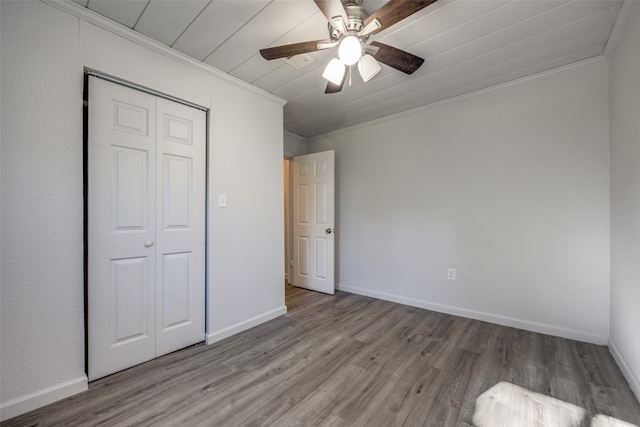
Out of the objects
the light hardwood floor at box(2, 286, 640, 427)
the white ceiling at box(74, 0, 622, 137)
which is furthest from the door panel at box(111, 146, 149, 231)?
the light hardwood floor at box(2, 286, 640, 427)

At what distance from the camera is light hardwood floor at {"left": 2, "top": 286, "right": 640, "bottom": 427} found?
1.44 metres

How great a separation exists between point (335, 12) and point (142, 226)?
6.12ft

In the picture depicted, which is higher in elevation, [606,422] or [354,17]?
[354,17]

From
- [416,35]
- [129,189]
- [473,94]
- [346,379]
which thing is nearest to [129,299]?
[129,189]

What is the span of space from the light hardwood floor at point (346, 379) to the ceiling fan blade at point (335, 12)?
213cm

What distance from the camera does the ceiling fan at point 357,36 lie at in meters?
1.30

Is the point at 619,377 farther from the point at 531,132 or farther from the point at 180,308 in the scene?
the point at 180,308

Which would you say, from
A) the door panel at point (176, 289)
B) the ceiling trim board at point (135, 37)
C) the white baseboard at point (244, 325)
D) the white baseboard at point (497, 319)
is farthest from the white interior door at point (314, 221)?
the door panel at point (176, 289)

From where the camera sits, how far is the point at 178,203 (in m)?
2.11

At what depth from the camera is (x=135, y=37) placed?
183cm

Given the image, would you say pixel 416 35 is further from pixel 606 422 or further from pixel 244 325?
pixel 244 325

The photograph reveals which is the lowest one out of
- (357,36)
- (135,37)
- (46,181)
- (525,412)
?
(525,412)

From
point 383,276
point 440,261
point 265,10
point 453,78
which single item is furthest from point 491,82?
point 383,276

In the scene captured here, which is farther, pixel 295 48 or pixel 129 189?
pixel 129 189
